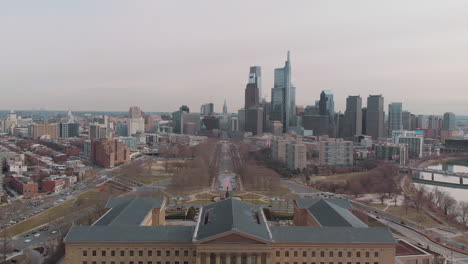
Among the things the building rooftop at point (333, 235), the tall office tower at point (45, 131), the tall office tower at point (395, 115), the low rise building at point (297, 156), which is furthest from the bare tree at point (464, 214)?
the tall office tower at point (395, 115)

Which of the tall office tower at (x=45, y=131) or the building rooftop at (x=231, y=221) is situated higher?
the tall office tower at (x=45, y=131)

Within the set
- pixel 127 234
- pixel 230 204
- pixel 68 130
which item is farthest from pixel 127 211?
pixel 68 130

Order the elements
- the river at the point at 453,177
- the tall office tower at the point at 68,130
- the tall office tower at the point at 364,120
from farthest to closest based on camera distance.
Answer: the tall office tower at the point at 364,120
the tall office tower at the point at 68,130
the river at the point at 453,177

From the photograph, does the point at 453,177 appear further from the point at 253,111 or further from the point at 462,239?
the point at 253,111

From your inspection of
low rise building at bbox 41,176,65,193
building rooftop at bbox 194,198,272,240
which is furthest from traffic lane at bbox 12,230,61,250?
low rise building at bbox 41,176,65,193

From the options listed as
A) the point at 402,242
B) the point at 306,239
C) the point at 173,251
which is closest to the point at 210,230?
the point at 173,251

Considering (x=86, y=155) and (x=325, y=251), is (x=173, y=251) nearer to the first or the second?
(x=325, y=251)

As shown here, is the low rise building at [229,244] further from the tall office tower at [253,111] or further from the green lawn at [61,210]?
the tall office tower at [253,111]
